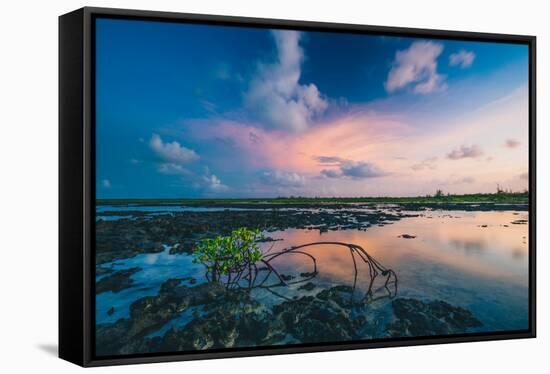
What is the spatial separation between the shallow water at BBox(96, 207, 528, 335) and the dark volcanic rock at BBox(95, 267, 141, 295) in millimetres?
83

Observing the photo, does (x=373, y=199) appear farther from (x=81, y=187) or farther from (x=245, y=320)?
(x=81, y=187)

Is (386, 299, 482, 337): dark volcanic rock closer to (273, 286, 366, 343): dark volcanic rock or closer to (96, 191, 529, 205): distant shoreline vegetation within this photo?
(273, 286, 366, 343): dark volcanic rock

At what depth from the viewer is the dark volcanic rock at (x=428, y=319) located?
5.93 metres

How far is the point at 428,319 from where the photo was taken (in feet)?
19.7

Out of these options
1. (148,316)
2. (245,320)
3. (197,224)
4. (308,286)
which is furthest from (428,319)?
(148,316)

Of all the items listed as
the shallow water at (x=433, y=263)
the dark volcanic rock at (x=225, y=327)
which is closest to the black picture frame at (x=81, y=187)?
the dark volcanic rock at (x=225, y=327)

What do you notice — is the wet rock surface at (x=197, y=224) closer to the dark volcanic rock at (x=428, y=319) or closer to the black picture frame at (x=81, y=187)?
the black picture frame at (x=81, y=187)

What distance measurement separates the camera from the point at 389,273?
595cm

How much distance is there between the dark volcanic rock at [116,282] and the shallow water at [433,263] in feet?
0.27

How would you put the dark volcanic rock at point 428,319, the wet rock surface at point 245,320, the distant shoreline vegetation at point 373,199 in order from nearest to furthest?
the wet rock surface at point 245,320, the distant shoreline vegetation at point 373,199, the dark volcanic rock at point 428,319

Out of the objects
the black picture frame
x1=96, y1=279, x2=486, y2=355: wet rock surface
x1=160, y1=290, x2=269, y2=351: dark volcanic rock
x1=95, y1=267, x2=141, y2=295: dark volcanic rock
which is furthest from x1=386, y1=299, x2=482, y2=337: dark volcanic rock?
x1=95, y1=267, x2=141, y2=295: dark volcanic rock

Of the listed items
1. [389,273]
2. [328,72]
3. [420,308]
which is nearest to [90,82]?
[328,72]

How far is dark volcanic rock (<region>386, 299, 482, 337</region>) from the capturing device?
593 cm

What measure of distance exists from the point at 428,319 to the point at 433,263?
49 centimetres
